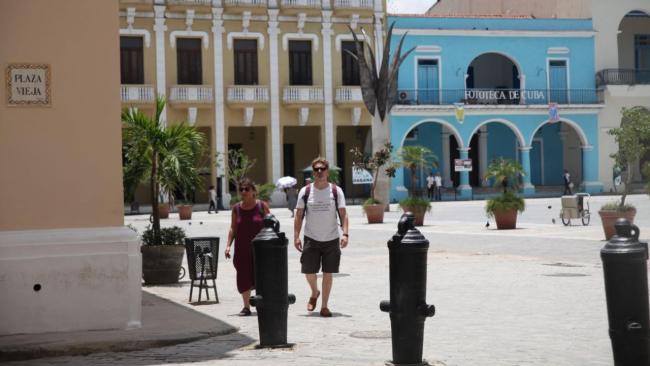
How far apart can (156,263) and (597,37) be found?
3989cm

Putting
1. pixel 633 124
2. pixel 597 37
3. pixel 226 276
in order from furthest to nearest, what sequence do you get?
pixel 597 37 → pixel 633 124 → pixel 226 276

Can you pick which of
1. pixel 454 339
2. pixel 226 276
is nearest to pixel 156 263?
pixel 226 276

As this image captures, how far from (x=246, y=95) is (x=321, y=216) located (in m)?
34.5

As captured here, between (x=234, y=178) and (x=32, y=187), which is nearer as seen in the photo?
(x=32, y=187)

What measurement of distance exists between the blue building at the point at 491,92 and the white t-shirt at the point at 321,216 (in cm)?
3663

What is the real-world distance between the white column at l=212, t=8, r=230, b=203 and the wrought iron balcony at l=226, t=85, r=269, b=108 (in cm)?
48

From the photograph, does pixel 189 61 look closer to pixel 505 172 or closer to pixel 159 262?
A: pixel 505 172

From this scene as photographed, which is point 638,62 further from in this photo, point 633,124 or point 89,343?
point 89,343

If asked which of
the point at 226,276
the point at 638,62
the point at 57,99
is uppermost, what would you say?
the point at 638,62

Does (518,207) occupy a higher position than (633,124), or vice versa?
(633,124)

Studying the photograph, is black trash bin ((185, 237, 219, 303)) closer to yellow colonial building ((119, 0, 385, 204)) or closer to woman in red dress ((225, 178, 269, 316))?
woman in red dress ((225, 178, 269, 316))

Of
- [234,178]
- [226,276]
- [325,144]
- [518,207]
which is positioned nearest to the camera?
[226,276]

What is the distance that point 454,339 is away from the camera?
8.70 m

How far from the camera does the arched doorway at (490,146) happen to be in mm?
50812
